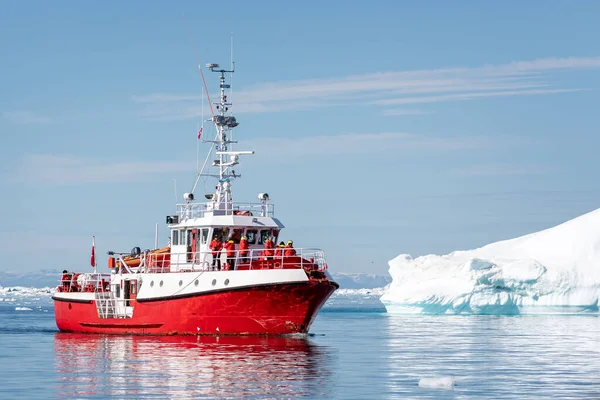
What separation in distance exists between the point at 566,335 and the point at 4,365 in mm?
20917

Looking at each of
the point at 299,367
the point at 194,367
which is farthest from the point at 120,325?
the point at 299,367

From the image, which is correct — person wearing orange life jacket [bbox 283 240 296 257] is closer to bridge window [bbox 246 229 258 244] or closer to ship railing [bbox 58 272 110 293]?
bridge window [bbox 246 229 258 244]

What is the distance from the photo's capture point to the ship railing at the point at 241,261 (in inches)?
1217

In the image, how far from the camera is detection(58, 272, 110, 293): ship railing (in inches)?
1447

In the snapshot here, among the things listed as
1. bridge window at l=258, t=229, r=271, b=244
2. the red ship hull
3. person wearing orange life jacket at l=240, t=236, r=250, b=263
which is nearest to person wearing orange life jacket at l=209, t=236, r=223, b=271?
person wearing orange life jacket at l=240, t=236, r=250, b=263

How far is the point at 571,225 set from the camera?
65750mm

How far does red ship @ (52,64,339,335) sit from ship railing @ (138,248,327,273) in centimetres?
3

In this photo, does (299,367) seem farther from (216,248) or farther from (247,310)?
(216,248)

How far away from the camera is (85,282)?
37562 mm

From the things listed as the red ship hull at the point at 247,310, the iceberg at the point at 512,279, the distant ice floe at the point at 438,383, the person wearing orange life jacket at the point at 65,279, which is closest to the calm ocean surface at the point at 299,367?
the distant ice floe at the point at 438,383

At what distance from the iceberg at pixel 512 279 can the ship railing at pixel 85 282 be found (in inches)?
1009

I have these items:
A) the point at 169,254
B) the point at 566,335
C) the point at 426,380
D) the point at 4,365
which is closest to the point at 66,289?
the point at 169,254

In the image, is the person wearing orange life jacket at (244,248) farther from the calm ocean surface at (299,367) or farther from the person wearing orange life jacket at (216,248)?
the calm ocean surface at (299,367)

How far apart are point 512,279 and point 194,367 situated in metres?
36.9
